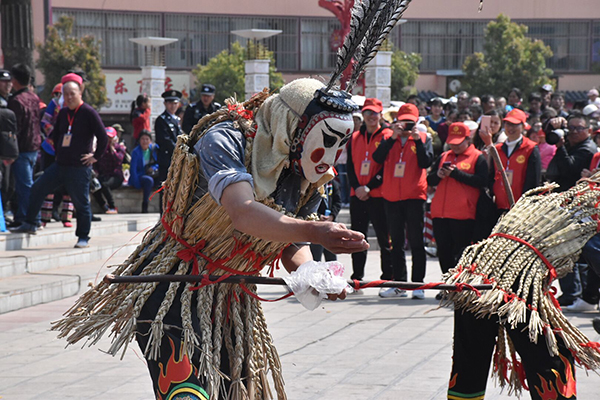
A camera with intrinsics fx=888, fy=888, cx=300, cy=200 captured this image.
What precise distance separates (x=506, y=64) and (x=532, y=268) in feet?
88.0

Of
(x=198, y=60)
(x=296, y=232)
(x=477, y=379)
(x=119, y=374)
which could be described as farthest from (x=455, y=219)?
(x=198, y=60)

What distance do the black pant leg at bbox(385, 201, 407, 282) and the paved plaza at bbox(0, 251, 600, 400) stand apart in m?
0.73

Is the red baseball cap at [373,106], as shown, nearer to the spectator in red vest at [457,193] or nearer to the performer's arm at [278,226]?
the spectator in red vest at [457,193]

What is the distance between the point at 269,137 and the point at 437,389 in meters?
2.59

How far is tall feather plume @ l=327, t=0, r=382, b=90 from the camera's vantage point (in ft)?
10.9

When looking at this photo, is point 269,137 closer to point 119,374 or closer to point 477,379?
point 477,379

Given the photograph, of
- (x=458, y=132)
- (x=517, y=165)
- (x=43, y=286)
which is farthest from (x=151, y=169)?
(x=517, y=165)

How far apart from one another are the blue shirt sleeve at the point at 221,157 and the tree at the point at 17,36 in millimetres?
11301

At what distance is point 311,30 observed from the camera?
36.6 m

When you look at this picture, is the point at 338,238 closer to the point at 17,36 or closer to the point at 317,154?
the point at 317,154

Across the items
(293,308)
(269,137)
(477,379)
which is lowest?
(293,308)

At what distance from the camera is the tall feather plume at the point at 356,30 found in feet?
10.9

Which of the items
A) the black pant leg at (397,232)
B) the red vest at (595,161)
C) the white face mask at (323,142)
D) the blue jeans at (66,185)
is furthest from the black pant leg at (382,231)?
the white face mask at (323,142)

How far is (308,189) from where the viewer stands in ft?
11.7
